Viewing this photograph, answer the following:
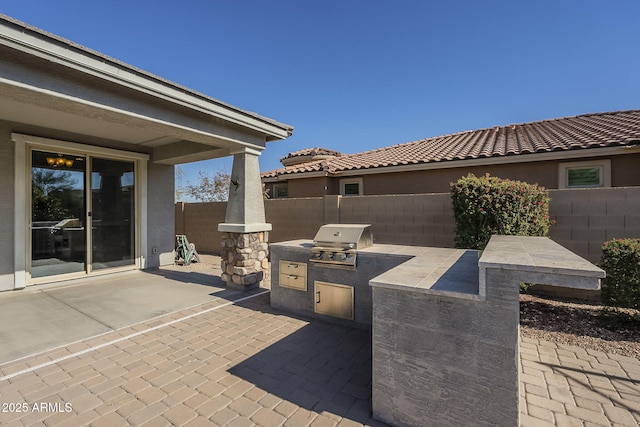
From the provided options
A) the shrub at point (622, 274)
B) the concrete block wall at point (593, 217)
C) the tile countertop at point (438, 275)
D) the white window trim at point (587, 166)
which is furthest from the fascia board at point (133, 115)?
the white window trim at point (587, 166)

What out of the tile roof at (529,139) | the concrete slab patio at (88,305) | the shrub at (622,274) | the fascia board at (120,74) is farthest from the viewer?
the tile roof at (529,139)

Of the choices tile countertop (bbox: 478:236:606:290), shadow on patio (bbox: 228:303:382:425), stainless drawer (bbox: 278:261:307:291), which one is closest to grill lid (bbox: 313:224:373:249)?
stainless drawer (bbox: 278:261:307:291)

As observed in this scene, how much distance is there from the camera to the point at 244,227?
19.0ft

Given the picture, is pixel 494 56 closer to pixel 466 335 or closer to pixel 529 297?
pixel 529 297

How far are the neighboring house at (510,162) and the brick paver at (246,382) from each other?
5.68 m

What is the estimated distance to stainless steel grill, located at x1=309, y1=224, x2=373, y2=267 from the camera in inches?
155

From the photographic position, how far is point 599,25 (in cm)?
669

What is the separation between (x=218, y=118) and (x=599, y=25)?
882 cm

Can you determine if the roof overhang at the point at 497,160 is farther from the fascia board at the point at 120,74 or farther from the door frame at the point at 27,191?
the door frame at the point at 27,191

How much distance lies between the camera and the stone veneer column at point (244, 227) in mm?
5848

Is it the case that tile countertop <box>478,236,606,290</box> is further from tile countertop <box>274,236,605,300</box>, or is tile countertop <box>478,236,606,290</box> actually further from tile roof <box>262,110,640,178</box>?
tile roof <box>262,110,640,178</box>

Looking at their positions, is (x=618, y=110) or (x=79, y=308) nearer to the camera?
(x=79, y=308)

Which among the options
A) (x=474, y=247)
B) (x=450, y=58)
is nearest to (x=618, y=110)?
(x=450, y=58)

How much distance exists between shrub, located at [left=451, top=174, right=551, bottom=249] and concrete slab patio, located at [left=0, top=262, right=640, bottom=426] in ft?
6.03
